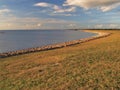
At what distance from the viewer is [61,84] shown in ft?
34.1

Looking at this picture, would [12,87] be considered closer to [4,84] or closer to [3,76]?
[4,84]

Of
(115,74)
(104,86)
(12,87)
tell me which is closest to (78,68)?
(115,74)

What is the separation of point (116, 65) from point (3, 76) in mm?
9722

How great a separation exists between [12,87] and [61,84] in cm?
321

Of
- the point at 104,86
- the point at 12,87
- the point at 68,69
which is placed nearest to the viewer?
the point at 104,86

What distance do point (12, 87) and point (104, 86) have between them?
5.88m

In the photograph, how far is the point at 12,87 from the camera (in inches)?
407

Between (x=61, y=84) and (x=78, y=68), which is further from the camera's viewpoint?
(x=78, y=68)

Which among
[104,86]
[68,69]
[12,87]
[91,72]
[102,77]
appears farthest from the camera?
[68,69]

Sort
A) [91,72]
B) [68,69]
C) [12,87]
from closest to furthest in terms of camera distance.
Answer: [12,87]
[91,72]
[68,69]

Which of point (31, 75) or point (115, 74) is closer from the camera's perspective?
point (115, 74)

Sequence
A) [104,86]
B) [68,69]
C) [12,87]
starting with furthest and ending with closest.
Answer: [68,69] < [12,87] < [104,86]

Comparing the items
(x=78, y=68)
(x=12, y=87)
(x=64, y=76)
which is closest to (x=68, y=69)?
(x=78, y=68)

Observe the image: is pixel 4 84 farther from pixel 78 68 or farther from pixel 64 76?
pixel 78 68
